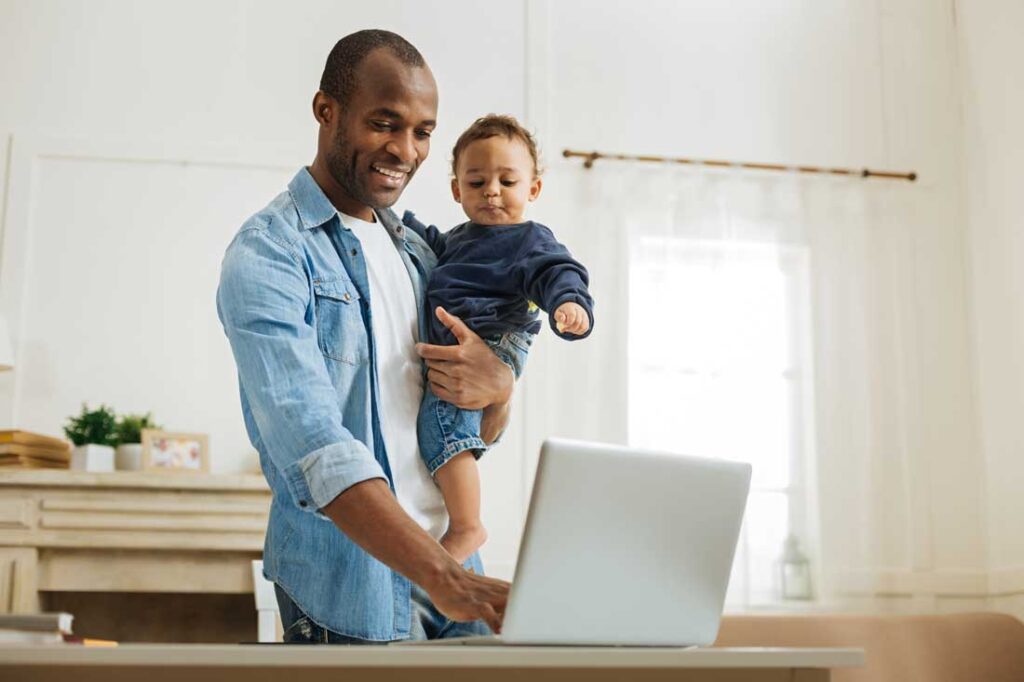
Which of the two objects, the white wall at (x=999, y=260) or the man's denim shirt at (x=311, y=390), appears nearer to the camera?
the man's denim shirt at (x=311, y=390)

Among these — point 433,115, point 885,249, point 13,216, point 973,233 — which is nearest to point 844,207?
point 885,249

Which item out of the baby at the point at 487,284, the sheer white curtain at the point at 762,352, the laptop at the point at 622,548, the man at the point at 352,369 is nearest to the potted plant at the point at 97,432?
the sheer white curtain at the point at 762,352

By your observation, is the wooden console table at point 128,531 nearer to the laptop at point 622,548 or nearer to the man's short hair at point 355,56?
the man's short hair at point 355,56

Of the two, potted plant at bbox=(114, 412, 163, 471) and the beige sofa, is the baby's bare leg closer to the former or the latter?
the beige sofa

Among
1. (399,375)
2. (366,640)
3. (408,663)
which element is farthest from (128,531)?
(408,663)

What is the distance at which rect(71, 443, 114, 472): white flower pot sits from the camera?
3787 mm

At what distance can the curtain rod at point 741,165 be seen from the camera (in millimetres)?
4684

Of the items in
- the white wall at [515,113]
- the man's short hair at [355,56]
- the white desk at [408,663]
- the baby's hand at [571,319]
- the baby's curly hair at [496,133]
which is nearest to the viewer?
the white desk at [408,663]

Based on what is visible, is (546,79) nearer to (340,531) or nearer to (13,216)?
(13,216)

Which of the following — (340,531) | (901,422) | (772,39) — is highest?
(772,39)

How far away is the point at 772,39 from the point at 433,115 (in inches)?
147

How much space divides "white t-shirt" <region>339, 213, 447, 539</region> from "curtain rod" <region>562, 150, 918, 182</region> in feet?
9.99

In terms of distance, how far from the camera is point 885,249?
16.1ft

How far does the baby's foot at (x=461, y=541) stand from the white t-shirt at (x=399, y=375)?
1 cm
